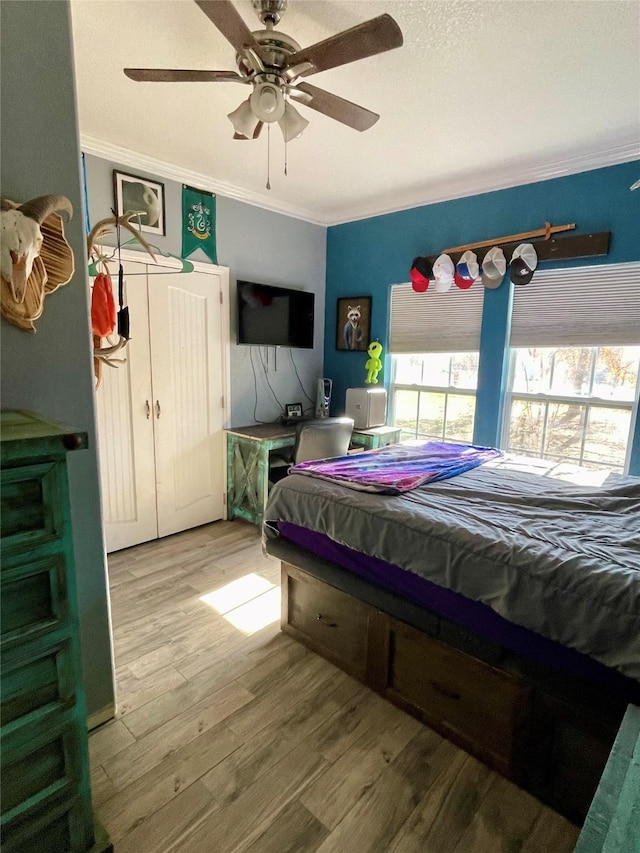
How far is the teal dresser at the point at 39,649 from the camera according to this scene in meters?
0.94

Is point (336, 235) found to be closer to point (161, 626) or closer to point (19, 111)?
point (19, 111)

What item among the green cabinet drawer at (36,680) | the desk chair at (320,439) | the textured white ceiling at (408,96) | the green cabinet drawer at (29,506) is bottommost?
the green cabinet drawer at (36,680)

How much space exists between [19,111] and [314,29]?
1.22 m

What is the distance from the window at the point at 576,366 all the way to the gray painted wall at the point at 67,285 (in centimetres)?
285

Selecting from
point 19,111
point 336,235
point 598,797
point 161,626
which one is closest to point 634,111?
point 336,235

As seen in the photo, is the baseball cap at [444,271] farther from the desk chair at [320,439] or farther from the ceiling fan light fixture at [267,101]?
the ceiling fan light fixture at [267,101]

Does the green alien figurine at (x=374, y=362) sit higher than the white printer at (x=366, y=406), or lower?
higher

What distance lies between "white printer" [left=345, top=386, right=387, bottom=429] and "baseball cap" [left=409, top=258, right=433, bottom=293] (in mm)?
937

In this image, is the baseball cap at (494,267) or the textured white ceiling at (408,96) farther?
the baseball cap at (494,267)

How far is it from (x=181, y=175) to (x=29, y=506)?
9.53ft

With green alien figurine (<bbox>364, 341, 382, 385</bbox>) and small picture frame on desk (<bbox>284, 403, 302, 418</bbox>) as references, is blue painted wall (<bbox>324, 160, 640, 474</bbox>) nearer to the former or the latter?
green alien figurine (<bbox>364, 341, 382, 385</bbox>)

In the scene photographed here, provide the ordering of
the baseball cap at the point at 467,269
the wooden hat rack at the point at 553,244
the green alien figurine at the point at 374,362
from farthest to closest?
the green alien figurine at the point at 374,362 → the baseball cap at the point at 467,269 → the wooden hat rack at the point at 553,244

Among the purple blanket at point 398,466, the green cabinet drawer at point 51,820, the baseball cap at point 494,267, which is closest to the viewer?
the green cabinet drawer at point 51,820

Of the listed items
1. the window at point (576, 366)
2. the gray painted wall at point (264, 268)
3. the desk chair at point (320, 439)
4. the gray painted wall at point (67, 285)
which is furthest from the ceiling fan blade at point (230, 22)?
the window at point (576, 366)
